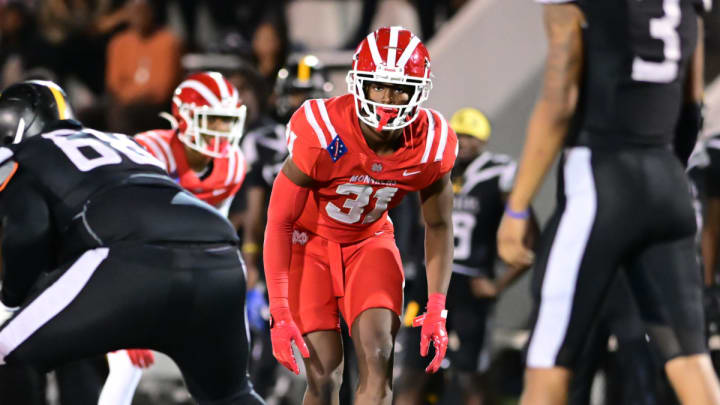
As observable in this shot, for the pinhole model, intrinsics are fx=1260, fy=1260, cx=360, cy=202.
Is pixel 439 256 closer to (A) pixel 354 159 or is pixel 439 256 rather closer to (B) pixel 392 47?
(A) pixel 354 159

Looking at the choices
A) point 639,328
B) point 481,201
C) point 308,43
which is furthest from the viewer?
point 308,43

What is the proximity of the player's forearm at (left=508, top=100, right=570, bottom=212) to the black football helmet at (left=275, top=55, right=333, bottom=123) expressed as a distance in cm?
390

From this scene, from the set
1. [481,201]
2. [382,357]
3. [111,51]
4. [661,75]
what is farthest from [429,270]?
[111,51]

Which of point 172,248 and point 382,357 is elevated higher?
point 172,248

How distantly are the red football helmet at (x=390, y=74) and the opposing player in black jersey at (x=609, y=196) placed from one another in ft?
1.57

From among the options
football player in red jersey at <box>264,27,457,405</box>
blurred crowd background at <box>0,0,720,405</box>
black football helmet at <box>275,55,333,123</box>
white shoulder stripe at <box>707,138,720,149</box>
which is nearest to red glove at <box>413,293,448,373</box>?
football player in red jersey at <box>264,27,457,405</box>

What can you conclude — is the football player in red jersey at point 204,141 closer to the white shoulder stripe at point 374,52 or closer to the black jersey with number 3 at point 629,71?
the white shoulder stripe at point 374,52

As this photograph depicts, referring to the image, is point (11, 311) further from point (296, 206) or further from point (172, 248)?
point (296, 206)

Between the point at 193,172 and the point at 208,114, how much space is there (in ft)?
1.04

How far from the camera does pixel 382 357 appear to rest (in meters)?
4.64

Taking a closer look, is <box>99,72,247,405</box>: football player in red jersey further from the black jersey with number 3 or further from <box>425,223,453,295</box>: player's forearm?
the black jersey with number 3

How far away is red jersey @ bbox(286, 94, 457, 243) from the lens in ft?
14.8

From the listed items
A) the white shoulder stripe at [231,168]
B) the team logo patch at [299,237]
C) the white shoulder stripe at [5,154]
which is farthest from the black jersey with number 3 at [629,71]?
the white shoulder stripe at [231,168]

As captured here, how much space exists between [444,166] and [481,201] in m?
3.00
